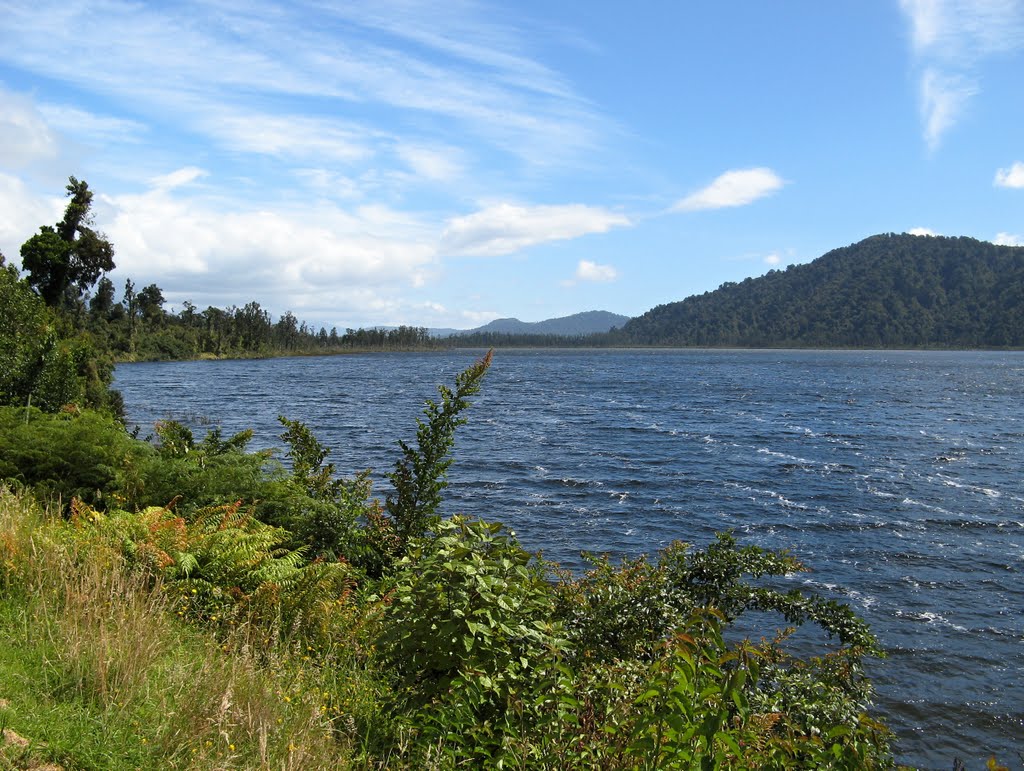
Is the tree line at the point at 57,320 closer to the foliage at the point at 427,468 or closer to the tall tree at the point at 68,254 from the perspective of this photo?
the tall tree at the point at 68,254

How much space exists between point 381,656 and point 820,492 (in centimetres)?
2389

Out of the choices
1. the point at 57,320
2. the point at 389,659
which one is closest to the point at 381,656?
the point at 389,659

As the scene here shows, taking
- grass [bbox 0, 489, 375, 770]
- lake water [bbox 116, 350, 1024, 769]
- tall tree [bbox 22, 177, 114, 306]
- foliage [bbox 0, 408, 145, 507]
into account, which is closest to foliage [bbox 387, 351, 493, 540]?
foliage [bbox 0, 408, 145, 507]

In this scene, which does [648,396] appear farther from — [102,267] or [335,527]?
[335,527]

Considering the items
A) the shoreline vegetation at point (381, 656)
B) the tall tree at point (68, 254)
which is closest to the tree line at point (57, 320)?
the tall tree at point (68, 254)

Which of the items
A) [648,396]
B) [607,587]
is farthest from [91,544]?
[648,396]

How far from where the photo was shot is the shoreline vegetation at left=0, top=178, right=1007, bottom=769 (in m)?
3.96

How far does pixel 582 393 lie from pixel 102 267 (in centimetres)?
4239

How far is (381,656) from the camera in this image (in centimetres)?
518

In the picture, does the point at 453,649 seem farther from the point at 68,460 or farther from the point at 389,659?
the point at 68,460

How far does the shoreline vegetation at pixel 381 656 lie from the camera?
3.96 metres

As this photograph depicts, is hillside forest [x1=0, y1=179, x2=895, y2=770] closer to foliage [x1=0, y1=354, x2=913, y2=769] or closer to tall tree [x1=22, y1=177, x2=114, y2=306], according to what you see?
foliage [x1=0, y1=354, x2=913, y2=769]

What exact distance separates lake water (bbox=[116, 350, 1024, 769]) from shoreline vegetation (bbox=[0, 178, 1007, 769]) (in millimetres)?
2504

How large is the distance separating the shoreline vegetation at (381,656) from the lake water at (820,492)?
2.50 metres
